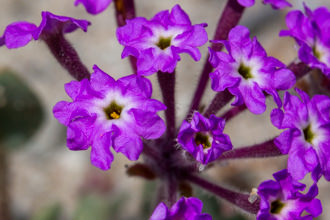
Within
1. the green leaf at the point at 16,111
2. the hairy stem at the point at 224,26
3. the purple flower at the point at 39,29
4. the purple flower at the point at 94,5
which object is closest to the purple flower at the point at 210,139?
the hairy stem at the point at 224,26

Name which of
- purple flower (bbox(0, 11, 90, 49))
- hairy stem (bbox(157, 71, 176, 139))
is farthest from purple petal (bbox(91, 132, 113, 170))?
purple flower (bbox(0, 11, 90, 49))

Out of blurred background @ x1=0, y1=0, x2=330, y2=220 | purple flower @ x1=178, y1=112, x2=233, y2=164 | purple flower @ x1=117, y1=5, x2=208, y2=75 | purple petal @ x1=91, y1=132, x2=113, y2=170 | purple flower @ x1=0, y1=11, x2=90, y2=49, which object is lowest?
blurred background @ x1=0, y1=0, x2=330, y2=220

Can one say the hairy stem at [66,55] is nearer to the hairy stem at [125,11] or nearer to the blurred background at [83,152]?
the hairy stem at [125,11]

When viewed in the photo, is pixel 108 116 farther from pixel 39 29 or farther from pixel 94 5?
pixel 94 5

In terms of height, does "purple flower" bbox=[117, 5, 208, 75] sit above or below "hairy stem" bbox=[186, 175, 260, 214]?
above

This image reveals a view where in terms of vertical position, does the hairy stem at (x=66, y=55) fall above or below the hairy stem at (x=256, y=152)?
above

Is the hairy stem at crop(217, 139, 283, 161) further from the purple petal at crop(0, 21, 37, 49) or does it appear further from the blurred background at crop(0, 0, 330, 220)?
the blurred background at crop(0, 0, 330, 220)
